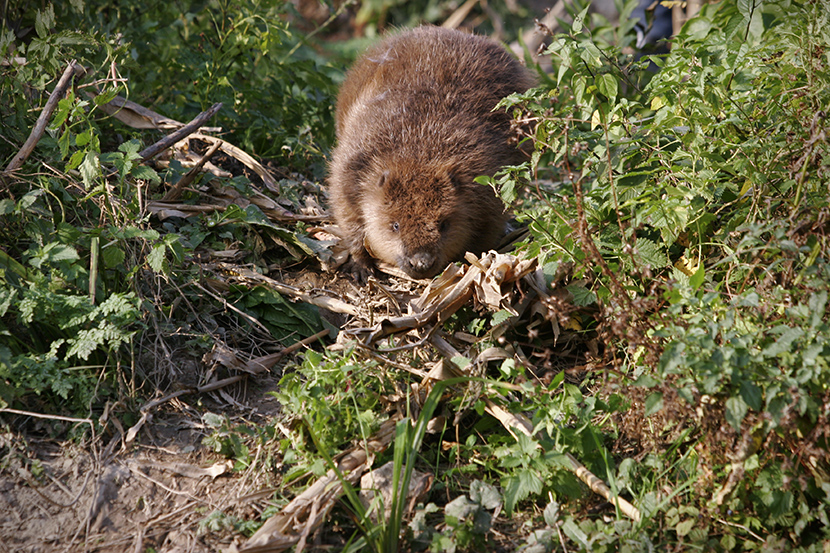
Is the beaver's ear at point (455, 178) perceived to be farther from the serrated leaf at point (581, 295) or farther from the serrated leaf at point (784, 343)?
the serrated leaf at point (784, 343)

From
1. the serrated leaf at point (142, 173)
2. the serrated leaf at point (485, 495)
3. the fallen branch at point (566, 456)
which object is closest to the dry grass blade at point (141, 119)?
the serrated leaf at point (142, 173)

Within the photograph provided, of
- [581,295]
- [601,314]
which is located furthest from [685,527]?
[581,295]

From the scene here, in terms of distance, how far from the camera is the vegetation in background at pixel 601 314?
7.57ft

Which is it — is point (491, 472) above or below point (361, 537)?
below

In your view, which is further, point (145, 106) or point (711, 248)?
point (145, 106)

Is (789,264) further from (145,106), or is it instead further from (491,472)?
(145,106)

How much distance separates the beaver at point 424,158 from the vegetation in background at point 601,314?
544mm

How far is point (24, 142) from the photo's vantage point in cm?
342

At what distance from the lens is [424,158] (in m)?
4.08

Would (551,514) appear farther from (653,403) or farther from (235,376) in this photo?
(235,376)

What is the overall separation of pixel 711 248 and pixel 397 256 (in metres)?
1.78

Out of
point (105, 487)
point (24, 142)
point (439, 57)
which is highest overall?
point (24, 142)

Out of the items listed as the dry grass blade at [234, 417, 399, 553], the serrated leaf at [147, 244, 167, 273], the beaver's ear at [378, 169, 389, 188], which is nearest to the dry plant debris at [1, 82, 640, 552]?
→ the dry grass blade at [234, 417, 399, 553]

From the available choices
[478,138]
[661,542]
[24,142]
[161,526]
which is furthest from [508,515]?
[24,142]
